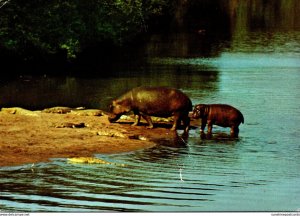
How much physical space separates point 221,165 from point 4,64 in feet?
99.4

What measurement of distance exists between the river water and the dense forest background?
6.06m

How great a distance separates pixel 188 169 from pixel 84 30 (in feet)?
122

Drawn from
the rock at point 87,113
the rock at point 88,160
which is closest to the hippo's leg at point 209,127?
the rock at point 87,113

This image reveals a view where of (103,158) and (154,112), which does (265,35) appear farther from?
(103,158)

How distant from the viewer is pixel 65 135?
998 inches

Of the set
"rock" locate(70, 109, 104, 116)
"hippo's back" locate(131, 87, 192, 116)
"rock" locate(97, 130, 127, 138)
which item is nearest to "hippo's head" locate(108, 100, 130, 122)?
"hippo's back" locate(131, 87, 192, 116)

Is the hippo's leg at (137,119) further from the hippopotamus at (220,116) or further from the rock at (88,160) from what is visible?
the rock at (88,160)

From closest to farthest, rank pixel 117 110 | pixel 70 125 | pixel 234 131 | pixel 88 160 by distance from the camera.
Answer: pixel 88 160
pixel 70 125
pixel 234 131
pixel 117 110

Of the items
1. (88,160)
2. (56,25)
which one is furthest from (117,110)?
(56,25)

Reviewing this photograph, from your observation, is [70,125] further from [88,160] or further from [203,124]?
[88,160]

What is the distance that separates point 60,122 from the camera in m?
27.7

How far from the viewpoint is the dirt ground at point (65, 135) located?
2247 cm

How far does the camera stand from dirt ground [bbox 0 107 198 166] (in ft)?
73.7

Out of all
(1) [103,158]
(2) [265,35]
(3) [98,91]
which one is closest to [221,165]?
(1) [103,158]
